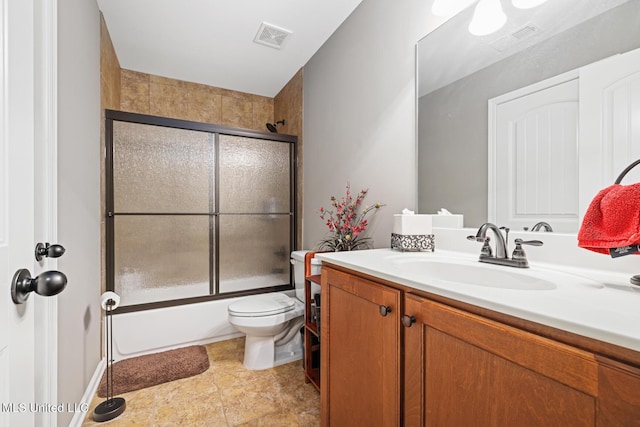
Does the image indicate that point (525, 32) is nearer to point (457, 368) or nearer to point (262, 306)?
point (457, 368)

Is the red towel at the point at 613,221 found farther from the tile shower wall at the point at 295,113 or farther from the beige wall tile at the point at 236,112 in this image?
the beige wall tile at the point at 236,112

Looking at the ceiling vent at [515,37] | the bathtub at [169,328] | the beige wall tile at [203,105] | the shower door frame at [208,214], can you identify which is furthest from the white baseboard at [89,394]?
the ceiling vent at [515,37]

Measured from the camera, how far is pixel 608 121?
2.80 feet

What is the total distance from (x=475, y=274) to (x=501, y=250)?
0.40 feet

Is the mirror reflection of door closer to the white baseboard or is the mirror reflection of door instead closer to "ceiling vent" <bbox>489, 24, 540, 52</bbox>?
"ceiling vent" <bbox>489, 24, 540, 52</bbox>

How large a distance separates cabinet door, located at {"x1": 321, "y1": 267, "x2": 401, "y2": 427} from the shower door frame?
1.49 metres

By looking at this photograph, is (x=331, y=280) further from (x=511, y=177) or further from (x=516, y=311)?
(x=511, y=177)

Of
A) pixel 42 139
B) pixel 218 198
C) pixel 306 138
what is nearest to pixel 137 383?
pixel 218 198

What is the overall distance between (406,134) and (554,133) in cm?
67

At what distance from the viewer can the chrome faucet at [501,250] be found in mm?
933

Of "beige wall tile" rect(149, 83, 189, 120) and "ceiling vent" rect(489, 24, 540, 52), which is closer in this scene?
"ceiling vent" rect(489, 24, 540, 52)

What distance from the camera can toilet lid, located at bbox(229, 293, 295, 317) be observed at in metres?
1.82

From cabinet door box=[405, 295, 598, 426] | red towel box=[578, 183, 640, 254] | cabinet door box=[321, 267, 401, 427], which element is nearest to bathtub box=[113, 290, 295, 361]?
cabinet door box=[321, 267, 401, 427]

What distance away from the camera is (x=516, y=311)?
0.53 m
